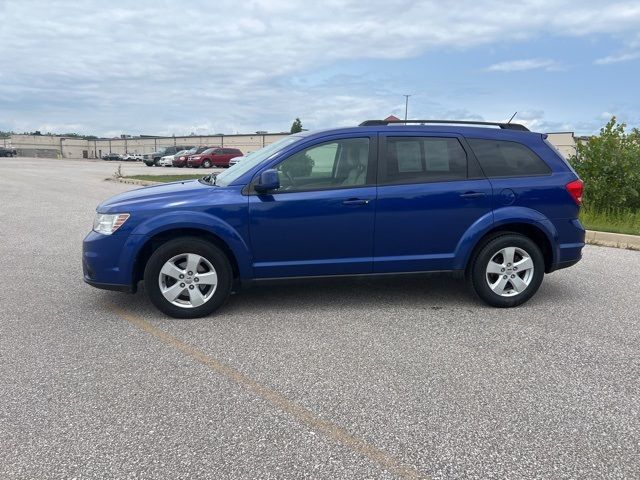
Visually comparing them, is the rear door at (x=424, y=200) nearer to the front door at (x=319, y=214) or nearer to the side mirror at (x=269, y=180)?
the front door at (x=319, y=214)

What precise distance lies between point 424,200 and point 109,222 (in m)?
2.88

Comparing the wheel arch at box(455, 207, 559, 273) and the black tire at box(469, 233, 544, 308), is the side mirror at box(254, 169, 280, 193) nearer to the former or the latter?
the wheel arch at box(455, 207, 559, 273)

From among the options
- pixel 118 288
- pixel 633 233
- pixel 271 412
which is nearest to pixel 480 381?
pixel 271 412

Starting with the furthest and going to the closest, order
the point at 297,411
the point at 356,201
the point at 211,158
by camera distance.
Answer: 1. the point at 211,158
2. the point at 356,201
3. the point at 297,411

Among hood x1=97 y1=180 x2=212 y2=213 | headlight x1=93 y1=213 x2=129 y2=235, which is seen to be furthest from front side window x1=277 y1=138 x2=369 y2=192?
headlight x1=93 y1=213 x2=129 y2=235

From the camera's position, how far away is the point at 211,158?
134 ft

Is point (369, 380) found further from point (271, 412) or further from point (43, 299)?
point (43, 299)

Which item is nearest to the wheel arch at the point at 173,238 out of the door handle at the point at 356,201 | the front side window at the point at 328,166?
the front side window at the point at 328,166

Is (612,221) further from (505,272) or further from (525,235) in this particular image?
(505,272)

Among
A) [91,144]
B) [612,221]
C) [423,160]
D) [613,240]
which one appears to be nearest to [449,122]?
[423,160]

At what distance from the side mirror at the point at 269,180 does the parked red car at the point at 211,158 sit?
123ft

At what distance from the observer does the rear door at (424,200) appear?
497cm

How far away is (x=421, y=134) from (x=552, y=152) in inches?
53.9

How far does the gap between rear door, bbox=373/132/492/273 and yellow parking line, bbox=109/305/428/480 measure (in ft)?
6.12
